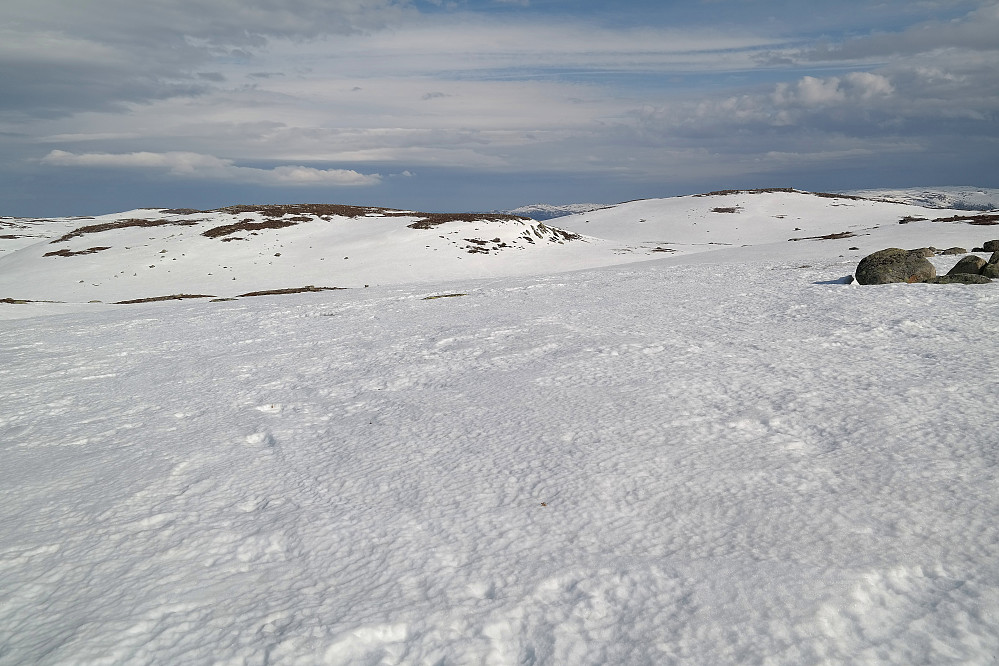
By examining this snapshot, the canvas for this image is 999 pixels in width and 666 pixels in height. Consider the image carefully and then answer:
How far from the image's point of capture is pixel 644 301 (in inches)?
613

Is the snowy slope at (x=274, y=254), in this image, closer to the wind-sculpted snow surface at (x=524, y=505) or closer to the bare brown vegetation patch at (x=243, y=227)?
the bare brown vegetation patch at (x=243, y=227)

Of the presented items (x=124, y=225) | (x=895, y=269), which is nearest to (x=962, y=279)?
(x=895, y=269)

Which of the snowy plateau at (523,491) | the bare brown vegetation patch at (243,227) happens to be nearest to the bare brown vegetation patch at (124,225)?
the bare brown vegetation patch at (243,227)

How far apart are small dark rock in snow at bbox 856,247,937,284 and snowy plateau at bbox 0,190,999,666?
1822mm

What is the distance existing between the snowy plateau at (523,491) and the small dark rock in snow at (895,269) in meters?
1.82

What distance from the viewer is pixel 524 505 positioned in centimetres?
525

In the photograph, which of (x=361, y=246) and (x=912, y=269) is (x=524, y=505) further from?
(x=361, y=246)

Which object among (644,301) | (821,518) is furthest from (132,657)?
(644,301)

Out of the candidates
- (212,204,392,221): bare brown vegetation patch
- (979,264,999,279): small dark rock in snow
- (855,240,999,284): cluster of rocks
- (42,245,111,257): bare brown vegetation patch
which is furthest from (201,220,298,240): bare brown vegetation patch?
(979,264,999,279): small dark rock in snow

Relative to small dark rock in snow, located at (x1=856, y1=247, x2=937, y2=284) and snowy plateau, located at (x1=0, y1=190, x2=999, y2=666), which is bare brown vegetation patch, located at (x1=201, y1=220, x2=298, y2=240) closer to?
snowy plateau, located at (x1=0, y1=190, x2=999, y2=666)

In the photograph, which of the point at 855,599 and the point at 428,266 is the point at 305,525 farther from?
the point at 428,266

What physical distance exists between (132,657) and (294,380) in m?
6.41

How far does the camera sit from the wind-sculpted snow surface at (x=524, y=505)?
3713 millimetres

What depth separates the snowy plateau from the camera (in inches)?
147
